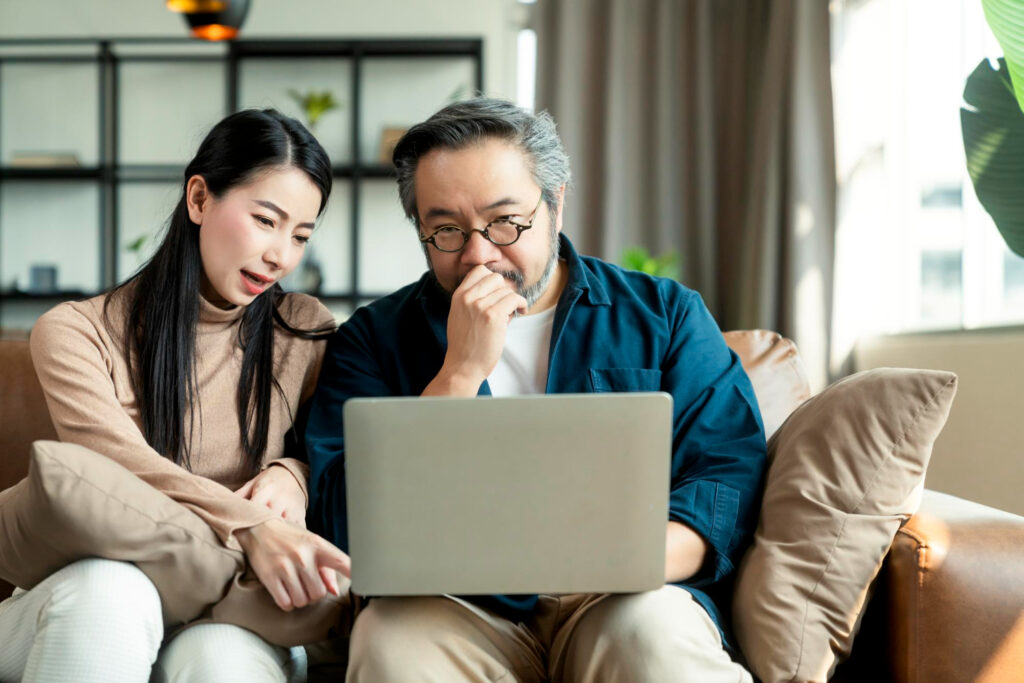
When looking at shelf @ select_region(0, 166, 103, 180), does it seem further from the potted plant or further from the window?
the potted plant

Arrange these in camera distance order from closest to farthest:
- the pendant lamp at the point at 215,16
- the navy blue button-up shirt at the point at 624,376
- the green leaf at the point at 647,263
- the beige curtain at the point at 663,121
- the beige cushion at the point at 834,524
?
the beige cushion at the point at 834,524, the navy blue button-up shirt at the point at 624,376, the pendant lamp at the point at 215,16, the green leaf at the point at 647,263, the beige curtain at the point at 663,121

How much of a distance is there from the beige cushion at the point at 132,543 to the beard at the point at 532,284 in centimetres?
56

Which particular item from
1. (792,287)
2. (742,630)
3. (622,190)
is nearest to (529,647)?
(742,630)

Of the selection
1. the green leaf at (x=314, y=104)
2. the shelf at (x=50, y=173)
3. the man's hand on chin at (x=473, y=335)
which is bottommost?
the man's hand on chin at (x=473, y=335)

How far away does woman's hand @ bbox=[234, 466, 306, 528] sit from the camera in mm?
1406

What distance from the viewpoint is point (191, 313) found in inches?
63.4

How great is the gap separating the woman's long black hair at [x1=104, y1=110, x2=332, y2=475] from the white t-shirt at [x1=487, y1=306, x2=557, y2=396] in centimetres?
37

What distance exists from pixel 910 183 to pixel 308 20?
2948mm

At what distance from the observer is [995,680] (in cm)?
119

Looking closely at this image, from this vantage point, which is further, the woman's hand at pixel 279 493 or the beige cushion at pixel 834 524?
the woman's hand at pixel 279 493

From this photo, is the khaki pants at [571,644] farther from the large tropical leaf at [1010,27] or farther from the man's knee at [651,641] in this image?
the large tropical leaf at [1010,27]

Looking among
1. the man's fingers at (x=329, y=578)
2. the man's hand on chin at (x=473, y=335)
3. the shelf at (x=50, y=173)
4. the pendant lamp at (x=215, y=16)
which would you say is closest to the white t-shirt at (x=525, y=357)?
the man's hand on chin at (x=473, y=335)

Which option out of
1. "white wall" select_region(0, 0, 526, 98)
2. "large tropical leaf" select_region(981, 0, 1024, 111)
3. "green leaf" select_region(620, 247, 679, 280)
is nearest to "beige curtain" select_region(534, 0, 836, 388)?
"white wall" select_region(0, 0, 526, 98)

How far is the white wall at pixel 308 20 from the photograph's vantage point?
4836 mm
